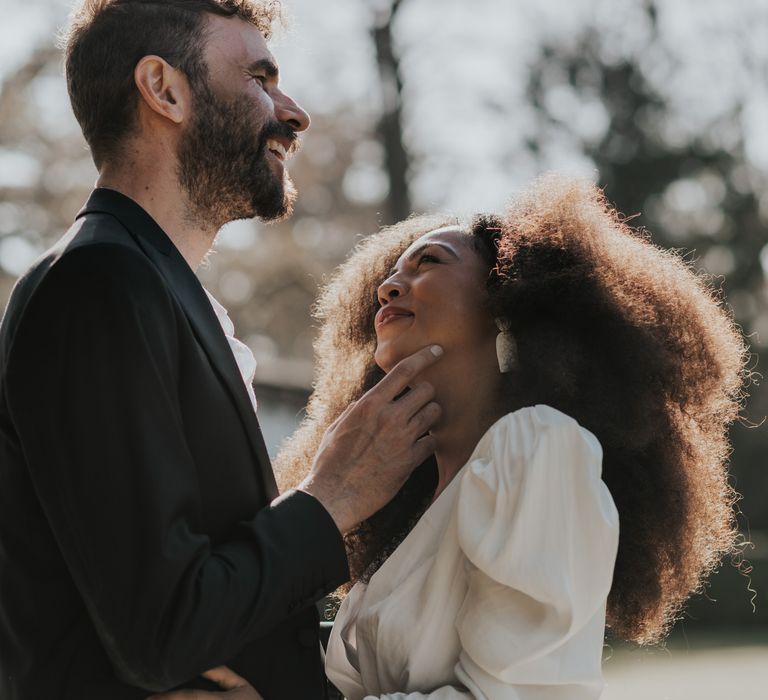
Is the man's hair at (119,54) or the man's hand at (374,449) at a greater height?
the man's hair at (119,54)

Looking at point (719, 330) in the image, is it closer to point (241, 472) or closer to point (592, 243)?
point (592, 243)

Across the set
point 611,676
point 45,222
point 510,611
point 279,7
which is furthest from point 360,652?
point 45,222

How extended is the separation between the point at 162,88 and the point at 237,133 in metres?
0.25

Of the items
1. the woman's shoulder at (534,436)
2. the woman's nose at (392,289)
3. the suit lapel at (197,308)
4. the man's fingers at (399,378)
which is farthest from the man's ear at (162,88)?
the woman's shoulder at (534,436)

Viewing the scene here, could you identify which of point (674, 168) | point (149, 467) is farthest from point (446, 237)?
point (674, 168)

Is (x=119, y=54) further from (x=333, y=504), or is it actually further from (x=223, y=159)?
(x=333, y=504)

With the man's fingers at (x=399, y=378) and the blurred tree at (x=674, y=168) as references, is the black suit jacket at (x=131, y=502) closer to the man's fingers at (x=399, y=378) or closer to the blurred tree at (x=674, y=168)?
the man's fingers at (x=399, y=378)

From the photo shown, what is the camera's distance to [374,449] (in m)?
2.96

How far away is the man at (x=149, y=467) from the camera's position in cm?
246

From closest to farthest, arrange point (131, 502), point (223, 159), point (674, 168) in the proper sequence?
point (131, 502) → point (223, 159) → point (674, 168)

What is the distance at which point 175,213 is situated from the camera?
3.32 metres

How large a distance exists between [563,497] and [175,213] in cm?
137

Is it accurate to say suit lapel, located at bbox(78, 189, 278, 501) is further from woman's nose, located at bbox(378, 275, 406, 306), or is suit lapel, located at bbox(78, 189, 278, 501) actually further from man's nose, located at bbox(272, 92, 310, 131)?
woman's nose, located at bbox(378, 275, 406, 306)

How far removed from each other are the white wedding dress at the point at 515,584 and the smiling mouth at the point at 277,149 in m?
1.15
